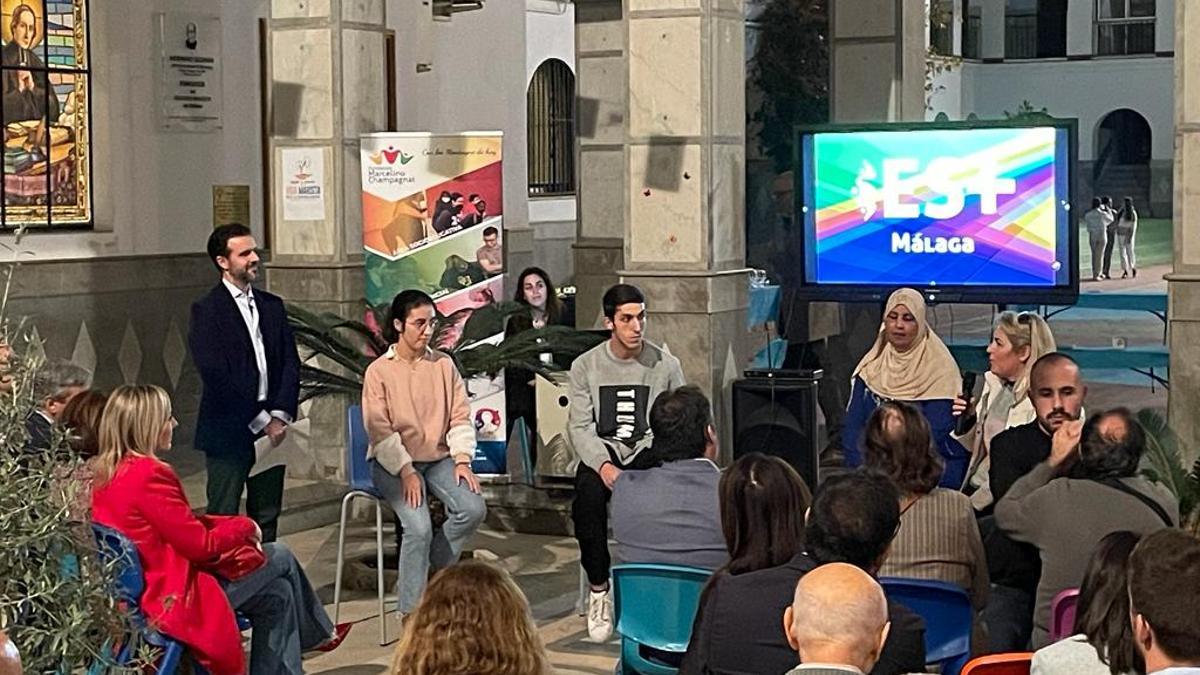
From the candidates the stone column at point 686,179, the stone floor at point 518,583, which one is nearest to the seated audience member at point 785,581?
the stone floor at point 518,583

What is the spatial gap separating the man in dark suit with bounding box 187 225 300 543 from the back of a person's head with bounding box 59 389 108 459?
5.59ft

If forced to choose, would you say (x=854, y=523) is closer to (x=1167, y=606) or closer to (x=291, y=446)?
(x=1167, y=606)

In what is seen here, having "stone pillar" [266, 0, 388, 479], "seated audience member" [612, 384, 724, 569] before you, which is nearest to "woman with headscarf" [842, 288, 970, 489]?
"seated audience member" [612, 384, 724, 569]

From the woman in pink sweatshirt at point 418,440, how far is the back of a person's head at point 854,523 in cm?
316

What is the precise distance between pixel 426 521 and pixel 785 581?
3.15m

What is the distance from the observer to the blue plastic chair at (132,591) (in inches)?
200

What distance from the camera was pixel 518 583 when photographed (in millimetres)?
8719

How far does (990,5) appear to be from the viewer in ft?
150

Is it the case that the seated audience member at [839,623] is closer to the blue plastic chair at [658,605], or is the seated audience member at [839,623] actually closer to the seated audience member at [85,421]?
the blue plastic chair at [658,605]

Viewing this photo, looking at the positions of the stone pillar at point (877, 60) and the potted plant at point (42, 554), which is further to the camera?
the stone pillar at point (877, 60)

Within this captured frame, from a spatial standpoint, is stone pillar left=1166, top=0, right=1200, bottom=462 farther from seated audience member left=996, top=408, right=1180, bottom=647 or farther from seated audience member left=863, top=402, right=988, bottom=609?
seated audience member left=863, top=402, right=988, bottom=609

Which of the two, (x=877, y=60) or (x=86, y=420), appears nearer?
(x=86, y=420)

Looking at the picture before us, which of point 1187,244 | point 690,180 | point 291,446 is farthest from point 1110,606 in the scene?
point 291,446

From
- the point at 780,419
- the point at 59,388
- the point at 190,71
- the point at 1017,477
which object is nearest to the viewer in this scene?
the point at 1017,477
